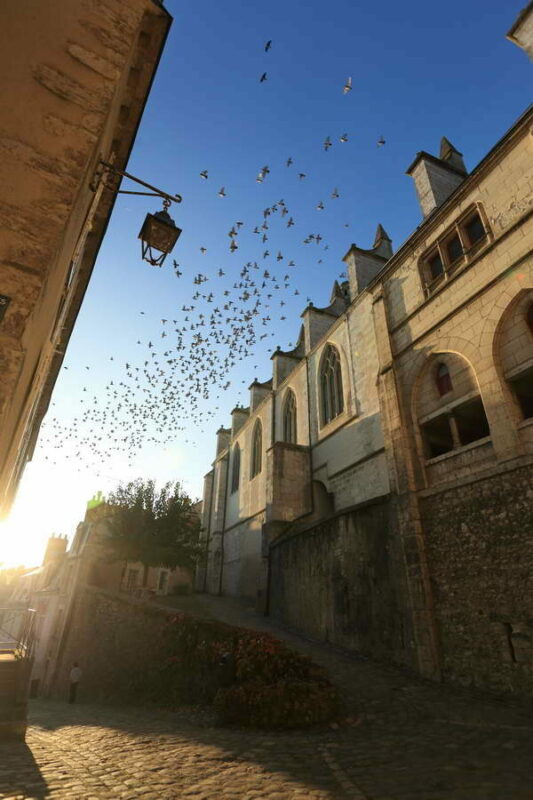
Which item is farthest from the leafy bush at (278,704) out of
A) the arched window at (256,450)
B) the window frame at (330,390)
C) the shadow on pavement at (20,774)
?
the arched window at (256,450)

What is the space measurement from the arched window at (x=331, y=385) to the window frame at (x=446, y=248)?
7.16m

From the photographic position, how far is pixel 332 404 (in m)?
19.1

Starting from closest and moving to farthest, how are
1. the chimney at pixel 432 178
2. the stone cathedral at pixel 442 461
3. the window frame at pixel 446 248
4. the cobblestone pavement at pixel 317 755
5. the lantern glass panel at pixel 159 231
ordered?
the cobblestone pavement at pixel 317 755 < the lantern glass panel at pixel 159 231 < the stone cathedral at pixel 442 461 < the window frame at pixel 446 248 < the chimney at pixel 432 178

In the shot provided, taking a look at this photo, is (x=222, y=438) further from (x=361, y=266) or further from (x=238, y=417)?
(x=361, y=266)

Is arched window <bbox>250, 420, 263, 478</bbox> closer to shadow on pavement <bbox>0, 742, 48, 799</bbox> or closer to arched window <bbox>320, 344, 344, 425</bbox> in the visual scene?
arched window <bbox>320, 344, 344, 425</bbox>

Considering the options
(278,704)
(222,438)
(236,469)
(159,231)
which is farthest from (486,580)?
(222,438)

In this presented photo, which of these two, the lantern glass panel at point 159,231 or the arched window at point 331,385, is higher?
the arched window at point 331,385

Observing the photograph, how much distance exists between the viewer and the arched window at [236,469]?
29.0 metres

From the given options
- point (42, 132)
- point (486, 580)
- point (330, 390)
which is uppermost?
point (330, 390)

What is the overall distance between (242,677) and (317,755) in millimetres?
3127

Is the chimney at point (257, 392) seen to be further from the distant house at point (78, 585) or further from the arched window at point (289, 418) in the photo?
the distant house at point (78, 585)

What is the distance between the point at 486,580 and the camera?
8102mm

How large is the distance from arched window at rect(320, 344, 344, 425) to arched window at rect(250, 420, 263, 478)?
→ 813 cm

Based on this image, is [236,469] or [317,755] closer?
[317,755]
